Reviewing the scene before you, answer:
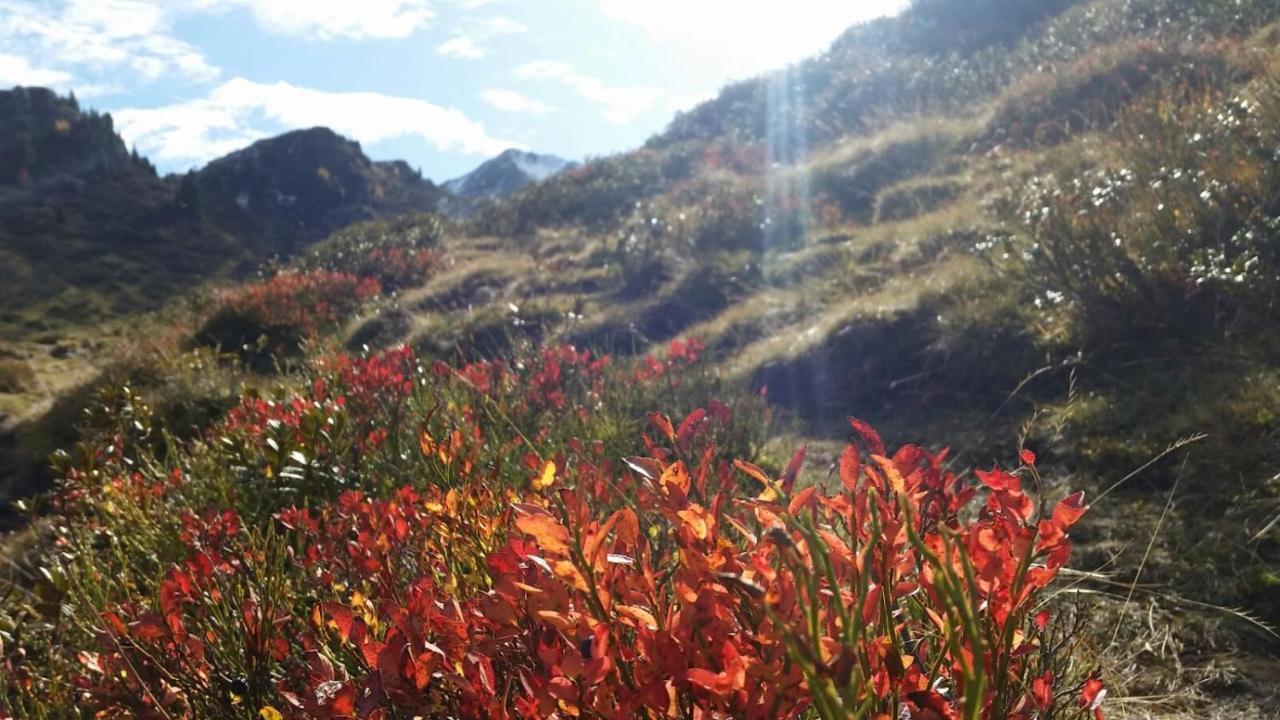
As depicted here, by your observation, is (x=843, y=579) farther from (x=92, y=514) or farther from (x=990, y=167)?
(x=990, y=167)

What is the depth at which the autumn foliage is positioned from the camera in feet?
3.08

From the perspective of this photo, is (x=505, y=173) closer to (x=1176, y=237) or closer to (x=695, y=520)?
(x=1176, y=237)

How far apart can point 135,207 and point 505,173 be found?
34588 millimetres

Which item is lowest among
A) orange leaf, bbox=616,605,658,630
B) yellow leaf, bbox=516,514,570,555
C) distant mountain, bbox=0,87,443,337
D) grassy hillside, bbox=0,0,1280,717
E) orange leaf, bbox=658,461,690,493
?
grassy hillside, bbox=0,0,1280,717

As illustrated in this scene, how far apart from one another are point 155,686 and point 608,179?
17084mm

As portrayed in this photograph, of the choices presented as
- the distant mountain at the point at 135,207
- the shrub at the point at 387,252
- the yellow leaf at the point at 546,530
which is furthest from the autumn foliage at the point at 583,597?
the distant mountain at the point at 135,207

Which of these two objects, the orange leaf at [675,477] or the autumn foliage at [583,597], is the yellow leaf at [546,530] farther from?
the orange leaf at [675,477]

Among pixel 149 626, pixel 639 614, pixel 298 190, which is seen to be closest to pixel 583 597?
pixel 639 614

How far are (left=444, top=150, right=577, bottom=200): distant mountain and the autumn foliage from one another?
5329 centimetres

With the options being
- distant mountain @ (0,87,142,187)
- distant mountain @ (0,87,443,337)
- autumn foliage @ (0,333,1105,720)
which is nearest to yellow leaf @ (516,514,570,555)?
autumn foliage @ (0,333,1105,720)

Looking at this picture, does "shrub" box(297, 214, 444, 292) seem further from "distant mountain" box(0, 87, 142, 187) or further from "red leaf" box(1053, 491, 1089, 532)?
"distant mountain" box(0, 87, 142, 187)

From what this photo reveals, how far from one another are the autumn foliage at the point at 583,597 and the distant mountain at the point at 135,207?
54.3 feet

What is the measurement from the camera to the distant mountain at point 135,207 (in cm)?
2091

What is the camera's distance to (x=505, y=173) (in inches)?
2409
